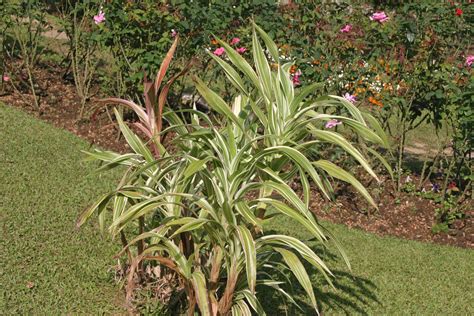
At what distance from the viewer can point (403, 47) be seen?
770 centimetres

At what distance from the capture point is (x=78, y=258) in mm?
4895

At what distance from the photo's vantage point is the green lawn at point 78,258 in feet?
14.7

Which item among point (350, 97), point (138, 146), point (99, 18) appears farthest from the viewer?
point (99, 18)

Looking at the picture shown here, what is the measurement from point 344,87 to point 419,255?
193 centimetres

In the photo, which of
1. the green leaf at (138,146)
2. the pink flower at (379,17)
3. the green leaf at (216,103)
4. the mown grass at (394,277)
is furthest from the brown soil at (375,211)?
the green leaf at (216,103)

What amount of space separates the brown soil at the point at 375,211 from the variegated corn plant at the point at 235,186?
10.2 ft

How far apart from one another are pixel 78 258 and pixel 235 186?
63.2 inches

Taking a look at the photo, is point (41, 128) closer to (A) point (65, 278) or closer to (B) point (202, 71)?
(B) point (202, 71)

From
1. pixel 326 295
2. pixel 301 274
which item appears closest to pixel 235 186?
pixel 301 274

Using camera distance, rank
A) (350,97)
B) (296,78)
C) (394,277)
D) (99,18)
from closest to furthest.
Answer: (394,277), (350,97), (296,78), (99,18)

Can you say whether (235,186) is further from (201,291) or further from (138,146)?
(138,146)

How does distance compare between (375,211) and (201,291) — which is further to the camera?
(375,211)

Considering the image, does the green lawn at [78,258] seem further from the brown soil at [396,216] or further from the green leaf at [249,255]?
the green leaf at [249,255]

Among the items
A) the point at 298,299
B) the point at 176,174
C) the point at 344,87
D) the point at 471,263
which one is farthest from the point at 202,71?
the point at 176,174
